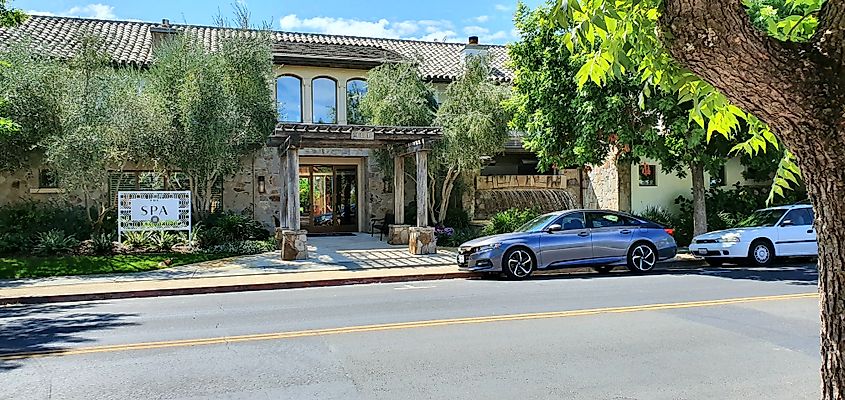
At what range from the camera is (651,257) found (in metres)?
14.1

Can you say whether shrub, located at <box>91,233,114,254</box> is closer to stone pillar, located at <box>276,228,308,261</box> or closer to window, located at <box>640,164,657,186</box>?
stone pillar, located at <box>276,228,308,261</box>

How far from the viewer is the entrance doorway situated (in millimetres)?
23719

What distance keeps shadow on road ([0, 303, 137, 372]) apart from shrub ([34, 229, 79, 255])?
5.36 meters

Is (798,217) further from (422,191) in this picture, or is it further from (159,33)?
(159,33)

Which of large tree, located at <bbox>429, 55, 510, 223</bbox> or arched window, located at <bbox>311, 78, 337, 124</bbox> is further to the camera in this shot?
arched window, located at <bbox>311, 78, 337, 124</bbox>

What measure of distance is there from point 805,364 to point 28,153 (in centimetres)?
1975

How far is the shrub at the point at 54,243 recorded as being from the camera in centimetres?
1576

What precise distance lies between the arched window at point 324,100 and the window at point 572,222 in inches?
443

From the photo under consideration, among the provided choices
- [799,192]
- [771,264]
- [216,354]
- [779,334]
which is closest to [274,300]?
[216,354]

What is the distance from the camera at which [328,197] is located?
943 inches

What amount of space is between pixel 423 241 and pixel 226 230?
601cm

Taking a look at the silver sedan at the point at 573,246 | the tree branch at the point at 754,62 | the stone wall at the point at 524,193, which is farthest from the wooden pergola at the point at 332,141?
the tree branch at the point at 754,62

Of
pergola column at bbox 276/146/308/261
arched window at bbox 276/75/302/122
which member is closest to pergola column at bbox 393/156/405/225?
pergola column at bbox 276/146/308/261

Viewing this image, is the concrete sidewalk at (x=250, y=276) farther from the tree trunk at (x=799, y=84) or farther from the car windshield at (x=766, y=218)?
the tree trunk at (x=799, y=84)
